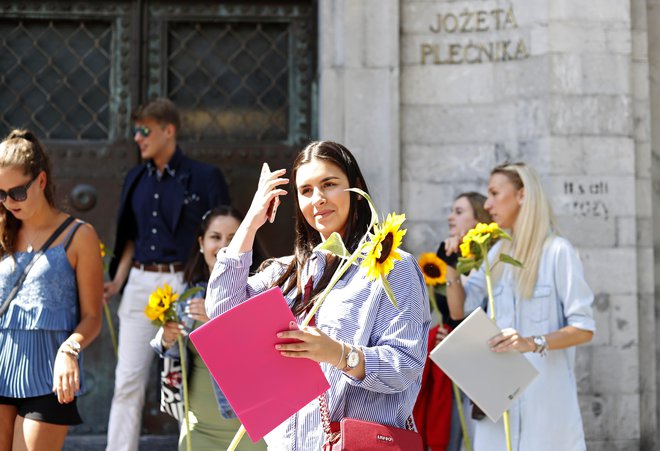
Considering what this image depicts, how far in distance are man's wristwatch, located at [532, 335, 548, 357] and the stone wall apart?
1.90 meters

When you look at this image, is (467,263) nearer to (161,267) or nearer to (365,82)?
(161,267)

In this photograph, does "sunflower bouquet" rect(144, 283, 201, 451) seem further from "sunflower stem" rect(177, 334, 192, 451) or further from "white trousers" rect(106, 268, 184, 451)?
"white trousers" rect(106, 268, 184, 451)

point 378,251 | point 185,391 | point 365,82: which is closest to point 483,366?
point 185,391

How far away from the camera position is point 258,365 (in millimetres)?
2916

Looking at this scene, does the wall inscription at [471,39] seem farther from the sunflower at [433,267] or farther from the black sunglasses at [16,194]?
the black sunglasses at [16,194]

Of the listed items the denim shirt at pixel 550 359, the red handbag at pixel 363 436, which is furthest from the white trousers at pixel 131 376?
the red handbag at pixel 363 436

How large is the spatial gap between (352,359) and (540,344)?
6.88ft

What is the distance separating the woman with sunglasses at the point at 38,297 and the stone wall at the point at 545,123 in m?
2.76

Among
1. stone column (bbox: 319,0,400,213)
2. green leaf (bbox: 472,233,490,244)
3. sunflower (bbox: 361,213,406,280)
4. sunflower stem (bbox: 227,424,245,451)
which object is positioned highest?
stone column (bbox: 319,0,400,213)

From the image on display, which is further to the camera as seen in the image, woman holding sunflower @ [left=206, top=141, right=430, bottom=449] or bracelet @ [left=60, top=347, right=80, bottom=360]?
bracelet @ [left=60, top=347, right=80, bottom=360]

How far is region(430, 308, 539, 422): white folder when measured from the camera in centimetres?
453

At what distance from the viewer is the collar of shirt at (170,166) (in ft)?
21.4

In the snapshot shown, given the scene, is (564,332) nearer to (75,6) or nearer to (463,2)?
(463,2)

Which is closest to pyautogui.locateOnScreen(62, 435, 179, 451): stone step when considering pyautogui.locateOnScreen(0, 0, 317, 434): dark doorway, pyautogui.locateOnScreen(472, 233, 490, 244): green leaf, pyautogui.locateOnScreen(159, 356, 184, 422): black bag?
pyautogui.locateOnScreen(0, 0, 317, 434): dark doorway
